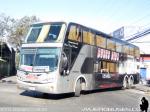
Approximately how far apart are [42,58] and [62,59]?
101 centimetres

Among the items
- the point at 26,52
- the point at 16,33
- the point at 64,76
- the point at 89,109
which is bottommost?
the point at 89,109

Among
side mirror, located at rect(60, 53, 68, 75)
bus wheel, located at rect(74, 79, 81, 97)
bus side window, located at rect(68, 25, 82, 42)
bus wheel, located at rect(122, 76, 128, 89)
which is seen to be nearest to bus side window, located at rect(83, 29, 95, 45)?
bus side window, located at rect(68, 25, 82, 42)

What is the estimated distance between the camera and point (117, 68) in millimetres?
26859

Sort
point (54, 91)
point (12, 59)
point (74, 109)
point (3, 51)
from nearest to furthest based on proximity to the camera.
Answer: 1. point (74, 109)
2. point (54, 91)
3. point (3, 51)
4. point (12, 59)

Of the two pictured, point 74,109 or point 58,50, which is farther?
point 58,50

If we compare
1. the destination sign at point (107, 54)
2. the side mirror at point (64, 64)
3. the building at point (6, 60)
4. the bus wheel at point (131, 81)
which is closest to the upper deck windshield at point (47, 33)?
the side mirror at point (64, 64)

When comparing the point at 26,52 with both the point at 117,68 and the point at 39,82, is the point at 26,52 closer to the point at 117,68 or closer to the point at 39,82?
the point at 39,82

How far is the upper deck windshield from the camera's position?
61.6 ft

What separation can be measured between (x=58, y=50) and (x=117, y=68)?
30.8ft

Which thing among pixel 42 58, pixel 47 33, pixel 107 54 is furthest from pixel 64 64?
pixel 107 54

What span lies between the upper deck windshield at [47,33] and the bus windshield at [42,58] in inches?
22.9

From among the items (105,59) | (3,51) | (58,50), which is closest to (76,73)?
(58,50)

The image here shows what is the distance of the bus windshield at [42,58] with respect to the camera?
1820cm

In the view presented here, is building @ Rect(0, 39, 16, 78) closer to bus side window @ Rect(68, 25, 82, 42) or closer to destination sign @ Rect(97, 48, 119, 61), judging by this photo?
destination sign @ Rect(97, 48, 119, 61)
